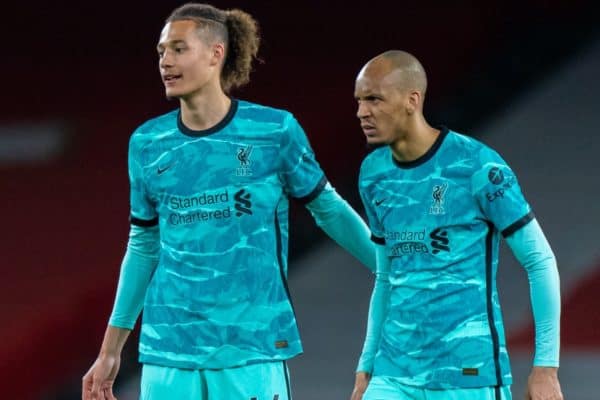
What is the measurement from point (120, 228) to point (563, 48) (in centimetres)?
220

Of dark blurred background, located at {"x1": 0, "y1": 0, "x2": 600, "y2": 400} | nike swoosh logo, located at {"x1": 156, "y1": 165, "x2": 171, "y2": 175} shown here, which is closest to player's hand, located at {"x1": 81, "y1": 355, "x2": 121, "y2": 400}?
nike swoosh logo, located at {"x1": 156, "y1": 165, "x2": 171, "y2": 175}

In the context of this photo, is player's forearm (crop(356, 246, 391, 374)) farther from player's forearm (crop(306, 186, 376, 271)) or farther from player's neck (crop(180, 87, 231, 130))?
player's neck (crop(180, 87, 231, 130))

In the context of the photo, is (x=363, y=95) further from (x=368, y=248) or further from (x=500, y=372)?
(x=500, y=372)

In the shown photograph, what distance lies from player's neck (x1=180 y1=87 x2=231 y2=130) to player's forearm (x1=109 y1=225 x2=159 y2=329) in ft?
0.95

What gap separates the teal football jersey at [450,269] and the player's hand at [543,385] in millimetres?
144

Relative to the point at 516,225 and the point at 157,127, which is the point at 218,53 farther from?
the point at 516,225

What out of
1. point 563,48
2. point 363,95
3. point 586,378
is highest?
point 563,48

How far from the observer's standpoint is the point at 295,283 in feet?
21.5

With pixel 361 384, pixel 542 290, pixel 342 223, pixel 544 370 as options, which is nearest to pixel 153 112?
pixel 342 223

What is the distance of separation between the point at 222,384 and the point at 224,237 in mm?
344

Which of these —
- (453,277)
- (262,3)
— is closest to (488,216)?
(453,277)

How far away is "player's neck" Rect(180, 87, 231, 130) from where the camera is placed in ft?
11.5

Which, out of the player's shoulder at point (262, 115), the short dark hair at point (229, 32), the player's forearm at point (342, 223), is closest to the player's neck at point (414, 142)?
the player's forearm at point (342, 223)

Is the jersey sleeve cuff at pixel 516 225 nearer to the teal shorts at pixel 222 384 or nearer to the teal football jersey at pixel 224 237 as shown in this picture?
the teal football jersey at pixel 224 237
